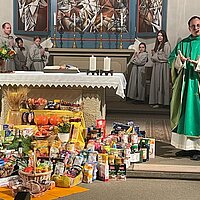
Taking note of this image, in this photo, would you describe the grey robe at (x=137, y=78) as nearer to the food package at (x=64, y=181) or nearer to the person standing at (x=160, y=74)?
the person standing at (x=160, y=74)

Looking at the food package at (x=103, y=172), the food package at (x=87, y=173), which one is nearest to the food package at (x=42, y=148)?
the food package at (x=87, y=173)

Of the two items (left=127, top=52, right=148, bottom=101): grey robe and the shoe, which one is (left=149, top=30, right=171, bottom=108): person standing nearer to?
(left=127, top=52, right=148, bottom=101): grey robe

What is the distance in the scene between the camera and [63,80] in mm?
6129

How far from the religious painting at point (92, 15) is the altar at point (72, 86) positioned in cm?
438

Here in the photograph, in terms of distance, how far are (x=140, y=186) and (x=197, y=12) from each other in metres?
6.73

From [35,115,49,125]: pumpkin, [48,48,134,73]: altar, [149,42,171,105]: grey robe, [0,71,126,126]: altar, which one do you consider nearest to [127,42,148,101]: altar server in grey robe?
[48,48,134,73]: altar

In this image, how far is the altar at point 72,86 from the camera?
20.1 feet

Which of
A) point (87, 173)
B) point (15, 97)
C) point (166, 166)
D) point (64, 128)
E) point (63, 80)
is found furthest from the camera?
point (63, 80)

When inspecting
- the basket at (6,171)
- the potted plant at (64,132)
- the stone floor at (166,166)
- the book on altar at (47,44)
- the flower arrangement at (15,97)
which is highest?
the book on altar at (47,44)

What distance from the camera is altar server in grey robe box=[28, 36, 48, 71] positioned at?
1039cm

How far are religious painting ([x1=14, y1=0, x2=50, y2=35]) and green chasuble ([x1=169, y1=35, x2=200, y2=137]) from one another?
5.51 m

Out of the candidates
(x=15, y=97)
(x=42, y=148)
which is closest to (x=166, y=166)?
(x=42, y=148)

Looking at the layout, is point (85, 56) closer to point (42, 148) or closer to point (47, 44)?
point (47, 44)

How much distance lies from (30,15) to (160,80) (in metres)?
3.18
